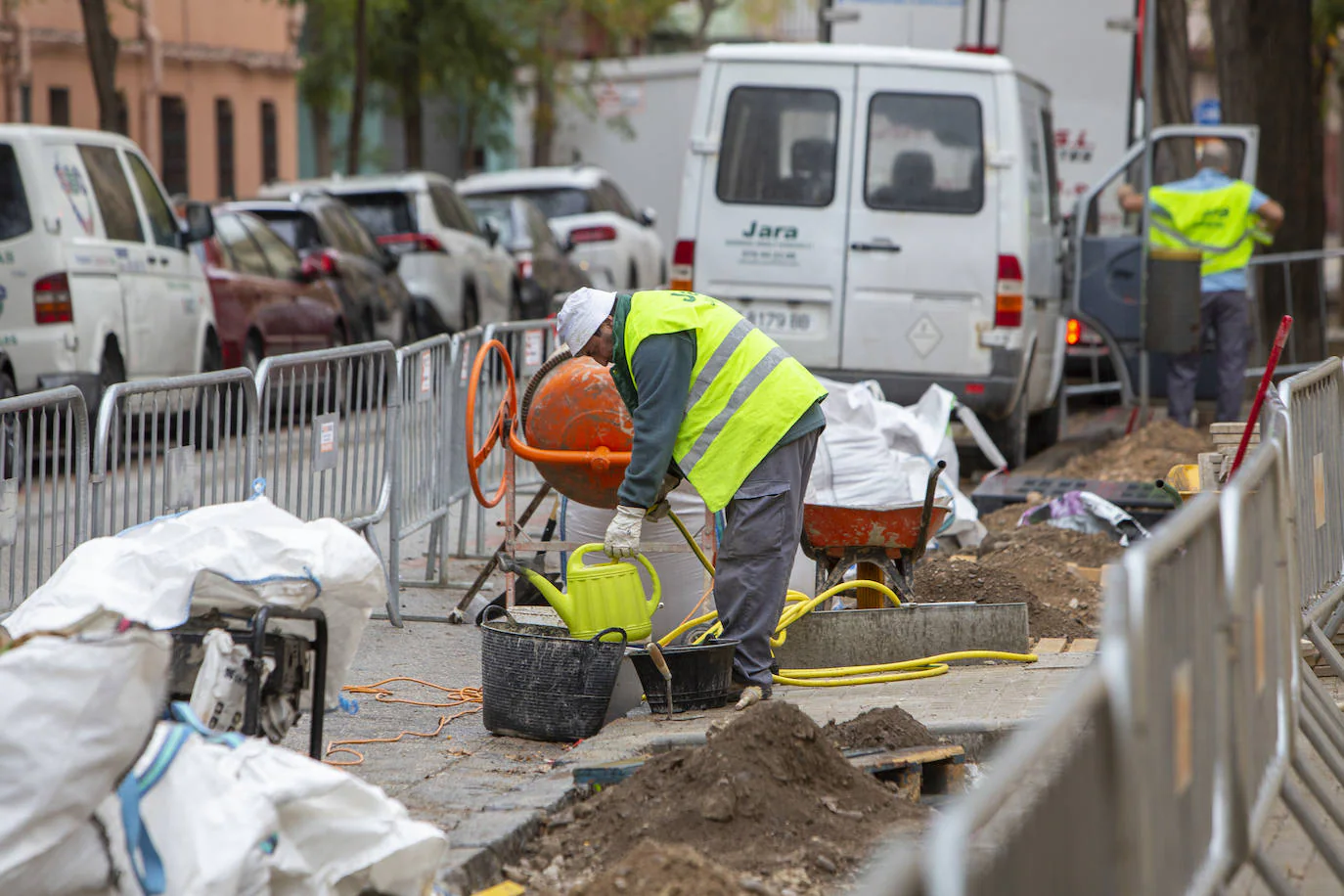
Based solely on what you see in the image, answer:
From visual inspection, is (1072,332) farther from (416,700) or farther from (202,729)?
(202,729)

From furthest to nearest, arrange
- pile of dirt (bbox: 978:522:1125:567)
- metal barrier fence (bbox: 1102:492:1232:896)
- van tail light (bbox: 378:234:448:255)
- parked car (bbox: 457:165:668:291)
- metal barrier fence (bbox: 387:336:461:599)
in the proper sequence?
parked car (bbox: 457:165:668:291), van tail light (bbox: 378:234:448:255), pile of dirt (bbox: 978:522:1125:567), metal barrier fence (bbox: 387:336:461:599), metal barrier fence (bbox: 1102:492:1232:896)

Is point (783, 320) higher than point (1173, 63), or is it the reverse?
point (1173, 63)

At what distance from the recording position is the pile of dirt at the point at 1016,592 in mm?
7504

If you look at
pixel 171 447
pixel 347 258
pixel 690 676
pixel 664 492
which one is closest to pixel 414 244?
pixel 347 258

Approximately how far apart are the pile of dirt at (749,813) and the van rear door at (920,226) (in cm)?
652

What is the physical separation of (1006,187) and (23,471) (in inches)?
277

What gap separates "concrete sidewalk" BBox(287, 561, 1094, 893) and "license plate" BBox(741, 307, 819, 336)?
4610 mm

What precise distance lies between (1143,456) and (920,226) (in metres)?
1.91

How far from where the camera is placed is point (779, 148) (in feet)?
37.6

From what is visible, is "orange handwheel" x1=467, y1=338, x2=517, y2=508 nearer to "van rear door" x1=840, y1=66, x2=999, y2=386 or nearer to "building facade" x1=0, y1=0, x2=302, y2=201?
"van rear door" x1=840, y1=66, x2=999, y2=386

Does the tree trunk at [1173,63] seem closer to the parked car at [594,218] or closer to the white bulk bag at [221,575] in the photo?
the parked car at [594,218]

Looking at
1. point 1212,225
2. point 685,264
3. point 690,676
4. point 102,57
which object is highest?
point 102,57

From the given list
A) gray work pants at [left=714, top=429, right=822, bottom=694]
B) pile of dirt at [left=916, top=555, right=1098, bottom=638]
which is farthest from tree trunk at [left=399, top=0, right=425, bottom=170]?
gray work pants at [left=714, top=429, right=822, bottom=694]

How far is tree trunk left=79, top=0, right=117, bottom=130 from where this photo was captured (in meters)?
16.9
